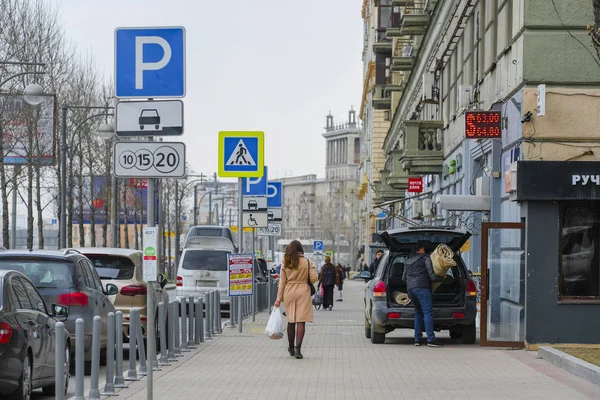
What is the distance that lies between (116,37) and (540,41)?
31.4 feet

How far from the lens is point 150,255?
37.2 ft

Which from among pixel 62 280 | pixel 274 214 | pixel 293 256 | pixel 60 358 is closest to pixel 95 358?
pixel 60 358

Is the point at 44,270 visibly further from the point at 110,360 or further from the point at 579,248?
the point at 579,248

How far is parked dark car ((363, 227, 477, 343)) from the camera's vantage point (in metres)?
20.8

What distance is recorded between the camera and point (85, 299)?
15.8 meters

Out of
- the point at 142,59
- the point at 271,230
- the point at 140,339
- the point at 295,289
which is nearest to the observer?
the point at 142,59

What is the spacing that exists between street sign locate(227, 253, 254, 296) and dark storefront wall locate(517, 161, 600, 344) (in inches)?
285

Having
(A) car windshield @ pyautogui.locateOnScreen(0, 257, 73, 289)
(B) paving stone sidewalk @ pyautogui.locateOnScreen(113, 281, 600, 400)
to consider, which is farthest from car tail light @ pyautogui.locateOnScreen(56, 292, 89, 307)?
(B) paving stone sidewalk @ pyautogui.locateOnScreen(113, 281, 600, 400)

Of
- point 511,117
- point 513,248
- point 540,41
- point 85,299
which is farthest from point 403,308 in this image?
point 85,299

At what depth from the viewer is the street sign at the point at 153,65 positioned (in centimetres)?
1152

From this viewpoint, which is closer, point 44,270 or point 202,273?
point 44,270

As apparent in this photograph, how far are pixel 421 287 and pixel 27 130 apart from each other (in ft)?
90.9

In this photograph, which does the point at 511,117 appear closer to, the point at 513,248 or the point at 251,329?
the point at 513,248

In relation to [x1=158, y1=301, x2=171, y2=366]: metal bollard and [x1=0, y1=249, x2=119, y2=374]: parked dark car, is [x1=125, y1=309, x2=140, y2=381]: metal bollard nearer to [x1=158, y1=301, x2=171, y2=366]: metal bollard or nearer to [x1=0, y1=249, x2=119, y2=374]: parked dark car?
[x1=0, y1=249, x2=119, y2=374]: parked dark car
